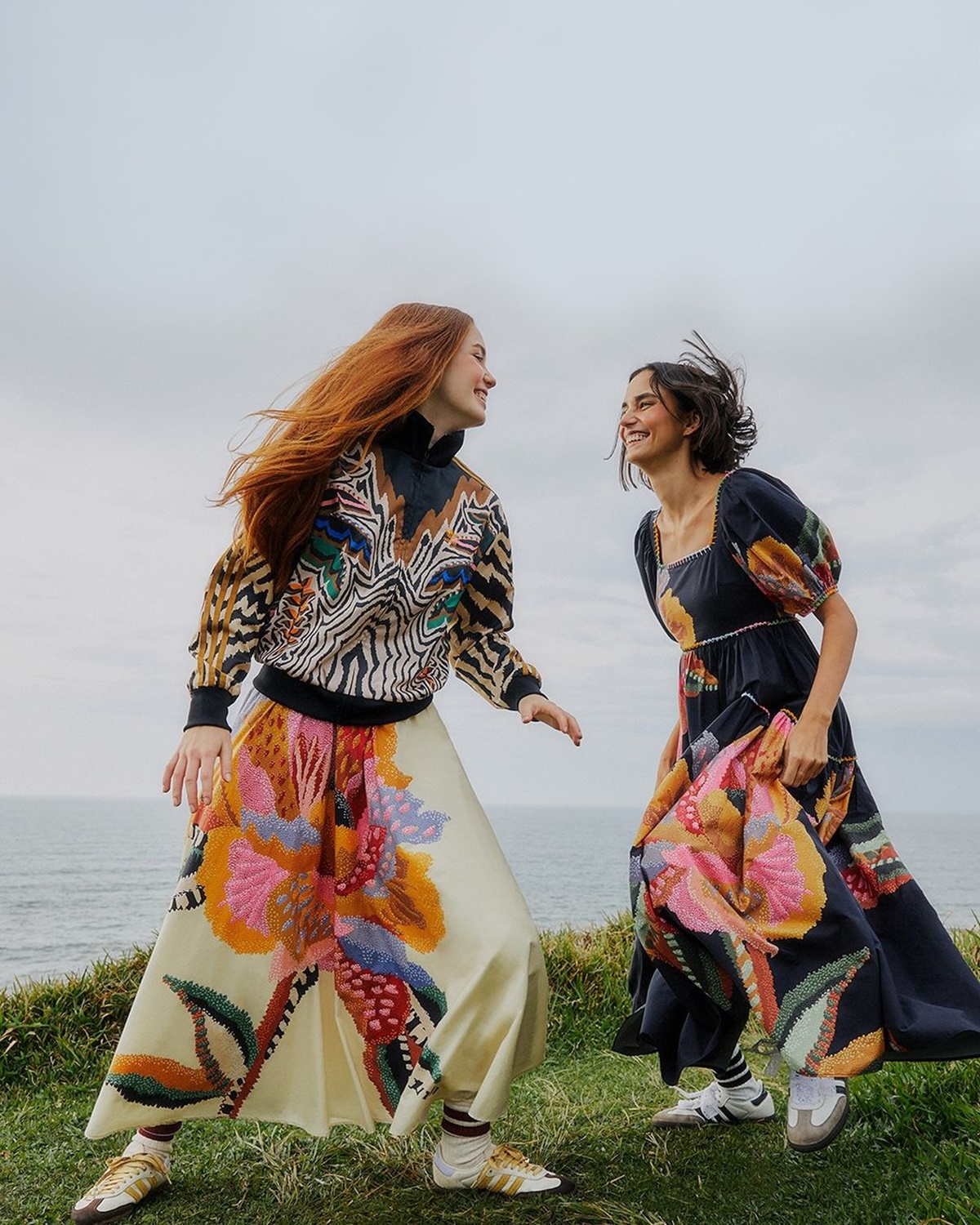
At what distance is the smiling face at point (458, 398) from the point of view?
2.62 metres

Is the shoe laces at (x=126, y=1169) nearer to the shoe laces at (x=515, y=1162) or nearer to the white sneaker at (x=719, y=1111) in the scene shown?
the shoe laces at (x=515, y=1162)

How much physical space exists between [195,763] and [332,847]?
400 mm

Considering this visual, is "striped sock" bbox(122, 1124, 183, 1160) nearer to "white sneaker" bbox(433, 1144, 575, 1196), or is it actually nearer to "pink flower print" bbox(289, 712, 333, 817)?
"white sneaker" bbox(433, 1144, 575, 1196)

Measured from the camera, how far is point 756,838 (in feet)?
8.17

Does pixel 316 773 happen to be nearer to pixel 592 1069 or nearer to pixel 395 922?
pixel 395 922

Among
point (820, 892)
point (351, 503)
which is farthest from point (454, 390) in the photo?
point (820, 892)

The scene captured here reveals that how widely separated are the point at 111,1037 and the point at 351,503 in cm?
255

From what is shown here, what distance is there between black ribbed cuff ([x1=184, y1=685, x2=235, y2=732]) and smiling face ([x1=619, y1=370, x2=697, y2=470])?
132cm

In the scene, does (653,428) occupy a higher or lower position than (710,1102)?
higher

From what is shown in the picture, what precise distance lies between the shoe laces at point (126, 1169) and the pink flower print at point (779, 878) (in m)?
1.56

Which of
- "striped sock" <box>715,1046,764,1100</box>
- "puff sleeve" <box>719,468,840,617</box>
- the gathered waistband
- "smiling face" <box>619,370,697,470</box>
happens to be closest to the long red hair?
the gathered waistband

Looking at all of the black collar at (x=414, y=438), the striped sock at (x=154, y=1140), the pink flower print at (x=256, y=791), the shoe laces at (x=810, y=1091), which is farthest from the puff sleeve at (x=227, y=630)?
the shoe laces at (x=810, y=1091)

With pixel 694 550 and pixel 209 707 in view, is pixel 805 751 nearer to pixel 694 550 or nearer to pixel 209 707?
pixel 694 550

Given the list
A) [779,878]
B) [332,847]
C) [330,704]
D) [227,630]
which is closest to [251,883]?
[332,847]
